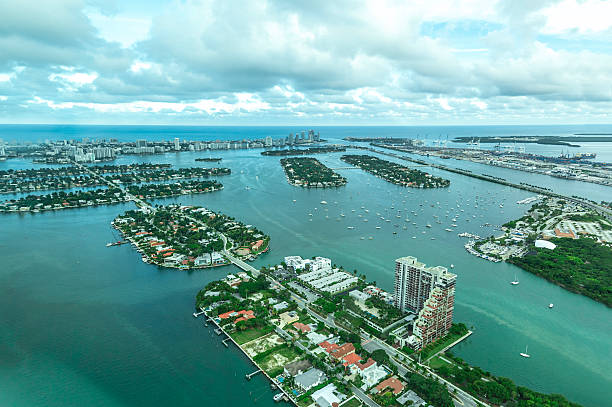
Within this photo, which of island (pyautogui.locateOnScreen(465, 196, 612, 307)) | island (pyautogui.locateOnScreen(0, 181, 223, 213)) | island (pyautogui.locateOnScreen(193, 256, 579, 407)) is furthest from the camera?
island (pyautogui.locateOnScreen(0, 181, 223, 213))

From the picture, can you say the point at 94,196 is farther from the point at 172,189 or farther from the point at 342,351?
the point at 342,351

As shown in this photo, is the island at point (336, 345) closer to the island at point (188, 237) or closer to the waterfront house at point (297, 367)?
the waterfront house at point (297, 367)

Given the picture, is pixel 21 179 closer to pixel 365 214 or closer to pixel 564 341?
pixel 365 214

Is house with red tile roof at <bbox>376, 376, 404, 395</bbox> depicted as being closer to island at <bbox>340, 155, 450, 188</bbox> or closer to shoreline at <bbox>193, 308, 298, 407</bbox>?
shoreline at <bbox>193, 308, 298, 407</bbox>

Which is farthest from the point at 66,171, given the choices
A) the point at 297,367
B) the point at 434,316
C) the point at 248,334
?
the point at 434,316

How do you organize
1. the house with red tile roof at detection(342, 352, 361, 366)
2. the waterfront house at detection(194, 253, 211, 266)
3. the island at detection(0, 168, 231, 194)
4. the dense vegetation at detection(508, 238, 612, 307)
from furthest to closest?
1. the island at detection(0, 168, 231, 194)
2. the waterfront house at detection(194, 253, 211, 266)
3. the dense vegetation at detection(508, 238, 612, 307)
4. the house with red tile roof at detection(342, 352, 361, 366)

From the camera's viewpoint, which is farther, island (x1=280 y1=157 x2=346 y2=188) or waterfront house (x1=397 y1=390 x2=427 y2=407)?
island (x1=280 y1=157 x2=346 y2=188)

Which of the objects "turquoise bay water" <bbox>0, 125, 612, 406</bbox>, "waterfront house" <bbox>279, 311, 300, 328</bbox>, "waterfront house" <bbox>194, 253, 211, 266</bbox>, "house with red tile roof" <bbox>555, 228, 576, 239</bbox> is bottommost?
"turquoise bay water" <bbox>0, 125, 612, 406</bbox>

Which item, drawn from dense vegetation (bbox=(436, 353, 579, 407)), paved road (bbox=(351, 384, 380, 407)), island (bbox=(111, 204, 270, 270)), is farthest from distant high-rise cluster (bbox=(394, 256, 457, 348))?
island (bbox=(111, 204, 270, 270))
